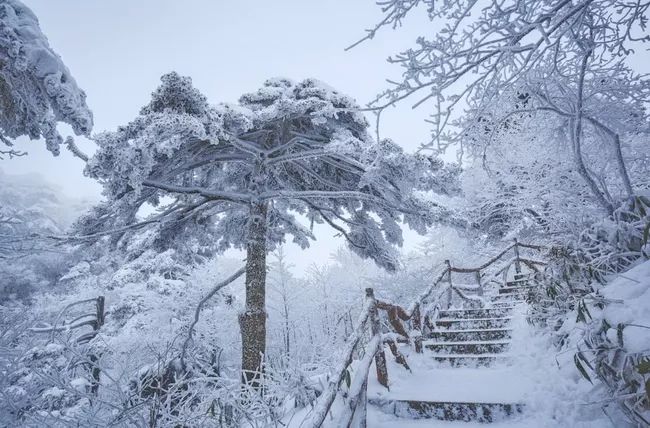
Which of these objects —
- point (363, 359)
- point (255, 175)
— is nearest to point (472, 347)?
point (363, 359)

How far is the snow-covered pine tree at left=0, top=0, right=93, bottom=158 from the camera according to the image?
4.83 metres

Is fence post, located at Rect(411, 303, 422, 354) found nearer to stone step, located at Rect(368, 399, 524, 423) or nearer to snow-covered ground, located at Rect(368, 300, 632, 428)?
snow-covered ground, located at Rect(368, 300, 632, 428)

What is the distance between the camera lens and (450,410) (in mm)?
3877

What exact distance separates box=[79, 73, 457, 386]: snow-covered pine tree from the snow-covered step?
2.92 metres

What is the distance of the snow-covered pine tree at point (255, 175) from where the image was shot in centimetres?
572

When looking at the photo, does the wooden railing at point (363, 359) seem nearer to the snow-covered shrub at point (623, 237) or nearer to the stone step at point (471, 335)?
the stone step at point (471, 335)

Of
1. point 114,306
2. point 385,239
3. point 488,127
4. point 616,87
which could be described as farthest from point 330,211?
point 114,306

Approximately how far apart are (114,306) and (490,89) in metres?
16.6

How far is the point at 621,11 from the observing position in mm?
3256

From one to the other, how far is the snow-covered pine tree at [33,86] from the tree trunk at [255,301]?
4.02 m

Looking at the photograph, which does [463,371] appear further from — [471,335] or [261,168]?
[261,168]

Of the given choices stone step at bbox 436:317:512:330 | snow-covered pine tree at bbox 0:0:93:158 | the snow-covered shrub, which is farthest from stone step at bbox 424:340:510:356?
snow-covered pine tree at bbox 0:0:93:158

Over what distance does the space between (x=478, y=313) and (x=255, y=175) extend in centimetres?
592

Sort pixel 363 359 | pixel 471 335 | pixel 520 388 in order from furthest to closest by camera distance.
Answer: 1. pixel 471 335
2. pixel 520 388
3. pixel 363 359
